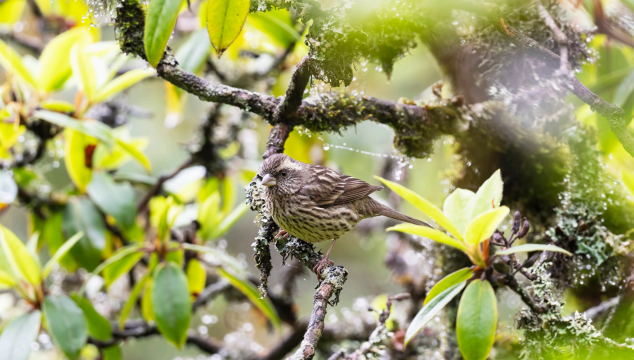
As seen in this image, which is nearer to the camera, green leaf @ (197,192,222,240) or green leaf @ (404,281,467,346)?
green leaf @ (404,281,467,346)

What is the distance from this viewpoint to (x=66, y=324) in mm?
2316

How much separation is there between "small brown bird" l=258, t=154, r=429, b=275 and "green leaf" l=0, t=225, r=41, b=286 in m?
1.17

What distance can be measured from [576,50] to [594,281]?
3.83 ft

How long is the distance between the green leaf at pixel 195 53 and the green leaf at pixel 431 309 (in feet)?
5.87

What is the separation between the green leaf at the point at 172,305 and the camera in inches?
92.2

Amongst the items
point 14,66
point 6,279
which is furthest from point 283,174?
point 14,66

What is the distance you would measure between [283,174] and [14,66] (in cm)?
157

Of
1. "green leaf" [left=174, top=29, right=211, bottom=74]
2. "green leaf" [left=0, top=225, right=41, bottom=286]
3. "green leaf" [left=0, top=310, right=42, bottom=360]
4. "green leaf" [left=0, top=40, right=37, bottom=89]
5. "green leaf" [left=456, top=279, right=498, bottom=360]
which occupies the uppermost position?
"green leaf" [left=174, top=29, right=211, bottom=74]

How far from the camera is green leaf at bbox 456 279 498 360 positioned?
150 centimetres

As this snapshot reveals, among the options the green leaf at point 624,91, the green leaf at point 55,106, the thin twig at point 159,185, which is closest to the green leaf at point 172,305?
the thin twig at point 159,185

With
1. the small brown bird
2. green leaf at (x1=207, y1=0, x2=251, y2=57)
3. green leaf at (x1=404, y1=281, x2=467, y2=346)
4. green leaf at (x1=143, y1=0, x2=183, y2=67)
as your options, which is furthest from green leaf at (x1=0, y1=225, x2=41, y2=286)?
green leaf at (x1=404, y1=281, x2=467, y2=346)

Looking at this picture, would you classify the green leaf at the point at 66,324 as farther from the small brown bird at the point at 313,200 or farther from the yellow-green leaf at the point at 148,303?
the small brown bird at the point at 313,200

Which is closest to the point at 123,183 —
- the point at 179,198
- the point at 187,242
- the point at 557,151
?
the point at 179,198

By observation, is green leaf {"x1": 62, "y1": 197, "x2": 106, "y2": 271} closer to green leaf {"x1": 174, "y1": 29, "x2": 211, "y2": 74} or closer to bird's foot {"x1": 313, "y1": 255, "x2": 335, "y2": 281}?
green leaf {"x1": 174, "y1": 29, "x2": 211, "y2": 74}
